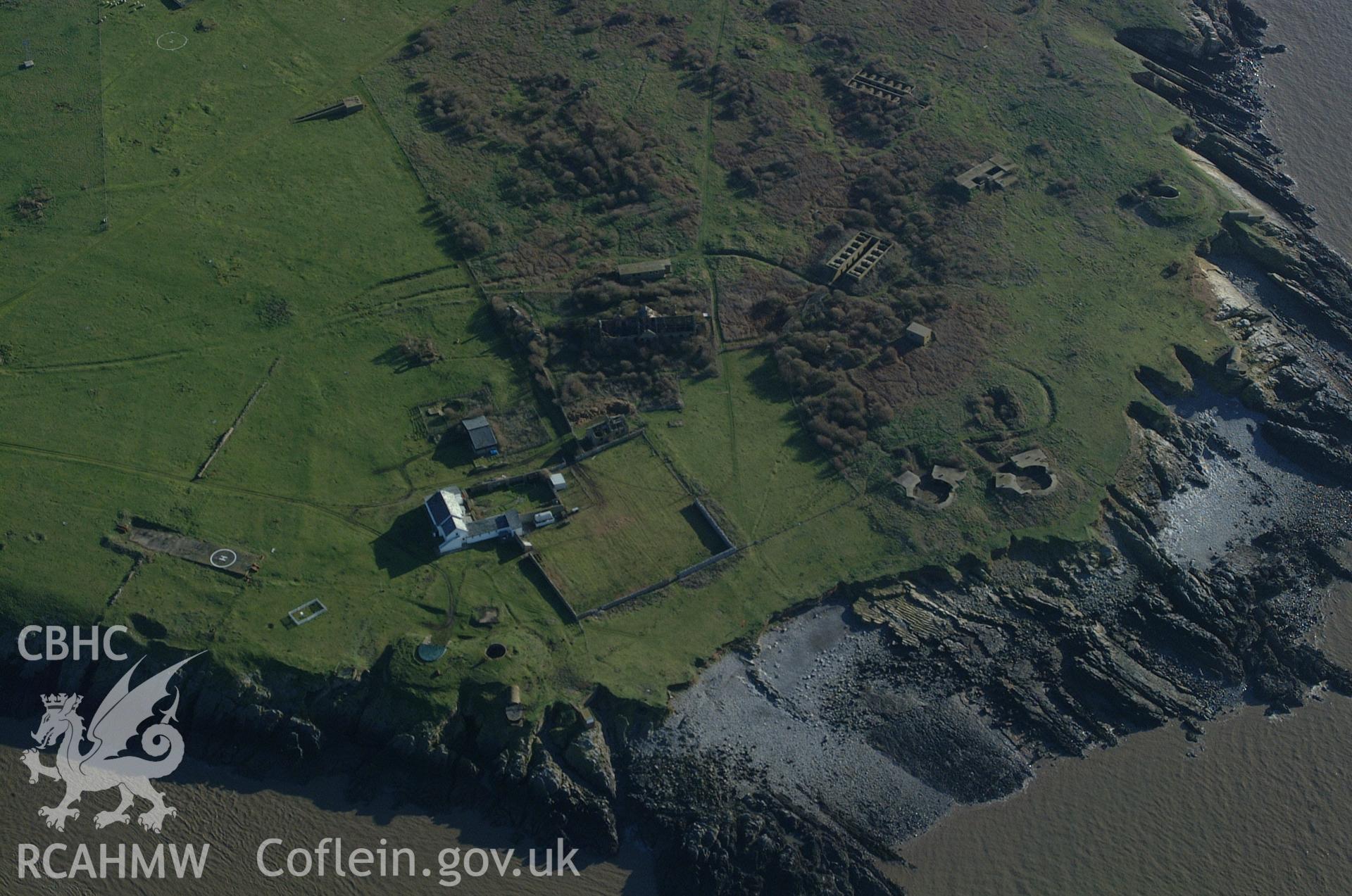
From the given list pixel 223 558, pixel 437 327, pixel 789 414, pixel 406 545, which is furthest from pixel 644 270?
pixel 223 558

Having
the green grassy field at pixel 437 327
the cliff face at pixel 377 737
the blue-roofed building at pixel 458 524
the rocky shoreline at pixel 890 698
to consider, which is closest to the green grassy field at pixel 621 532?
the green grassy field at pixel 437 327

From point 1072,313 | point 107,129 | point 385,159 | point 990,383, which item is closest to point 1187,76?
point 1072,313

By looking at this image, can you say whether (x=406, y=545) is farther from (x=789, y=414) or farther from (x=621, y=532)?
(x=789, y=414)

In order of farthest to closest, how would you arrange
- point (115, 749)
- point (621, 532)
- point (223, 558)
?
point (621, 532) < point (223, 558) < point (115, 749)

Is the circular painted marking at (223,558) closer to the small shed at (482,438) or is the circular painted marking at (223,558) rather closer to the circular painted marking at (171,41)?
the small shed at (482,438)

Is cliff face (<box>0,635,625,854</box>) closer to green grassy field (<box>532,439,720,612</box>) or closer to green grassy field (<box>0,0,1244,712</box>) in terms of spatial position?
green grassy field (<box>0,0,1244,712</box>)

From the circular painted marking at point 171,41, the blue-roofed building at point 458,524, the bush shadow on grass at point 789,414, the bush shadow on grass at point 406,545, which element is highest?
the bush shadow on grass at point 789,414

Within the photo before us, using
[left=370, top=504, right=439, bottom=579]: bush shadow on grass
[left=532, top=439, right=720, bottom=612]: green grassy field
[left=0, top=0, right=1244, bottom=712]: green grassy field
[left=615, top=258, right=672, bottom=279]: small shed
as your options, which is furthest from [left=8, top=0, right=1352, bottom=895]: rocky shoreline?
[left=615, top=258, right=672, bottom=279]: small shed
